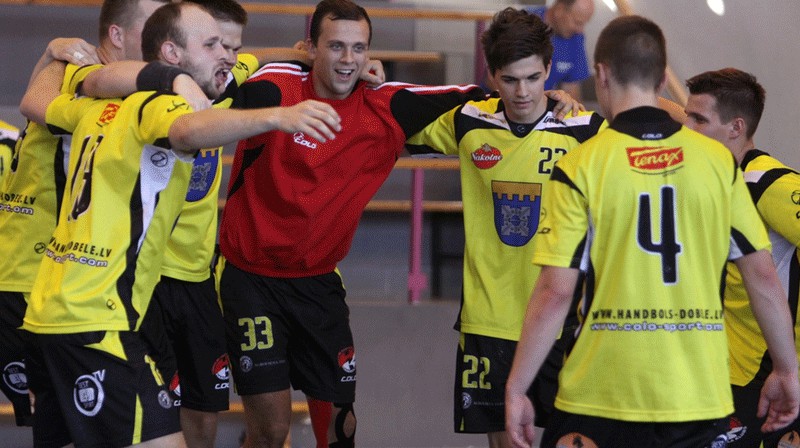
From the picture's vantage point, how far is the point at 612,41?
2.69 meters

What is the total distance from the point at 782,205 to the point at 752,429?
0.74 meters

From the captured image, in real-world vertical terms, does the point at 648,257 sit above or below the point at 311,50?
below

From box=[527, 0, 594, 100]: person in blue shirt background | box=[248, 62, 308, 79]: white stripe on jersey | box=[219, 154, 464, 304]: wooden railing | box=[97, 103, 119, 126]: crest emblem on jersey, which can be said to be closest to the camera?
box=[97, 103, 119, 126]: crest emblem on jersey

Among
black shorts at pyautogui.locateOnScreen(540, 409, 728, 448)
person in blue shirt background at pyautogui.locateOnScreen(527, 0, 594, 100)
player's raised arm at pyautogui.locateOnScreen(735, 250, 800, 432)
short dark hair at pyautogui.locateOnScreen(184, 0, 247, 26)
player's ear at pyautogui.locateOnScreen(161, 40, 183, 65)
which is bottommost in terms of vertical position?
black shorts at pyautogui.locateOnScreen(540, 409, 728, 448)

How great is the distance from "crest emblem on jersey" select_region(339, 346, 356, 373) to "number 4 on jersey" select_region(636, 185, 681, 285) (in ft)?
5.70

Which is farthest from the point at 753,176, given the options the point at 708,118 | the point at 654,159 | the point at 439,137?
the point at 439,137

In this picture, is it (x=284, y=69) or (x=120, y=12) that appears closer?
(x=120, y=12)

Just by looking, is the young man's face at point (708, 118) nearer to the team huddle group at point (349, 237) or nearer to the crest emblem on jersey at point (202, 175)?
the team huddle group at point (349, 237)

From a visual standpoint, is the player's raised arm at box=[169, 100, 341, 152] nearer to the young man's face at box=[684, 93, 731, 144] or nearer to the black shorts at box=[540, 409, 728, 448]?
the black shorts at box=[540, 409, 728, 448]

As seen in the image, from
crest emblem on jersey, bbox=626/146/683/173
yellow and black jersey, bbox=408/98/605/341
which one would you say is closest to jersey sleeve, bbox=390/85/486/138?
yellow and black jersey, bbox=408/98/605/341

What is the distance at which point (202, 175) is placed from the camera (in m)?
3.85

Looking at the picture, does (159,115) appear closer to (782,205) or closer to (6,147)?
(6,147)

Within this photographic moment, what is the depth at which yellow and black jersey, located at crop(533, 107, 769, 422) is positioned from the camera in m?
2.61

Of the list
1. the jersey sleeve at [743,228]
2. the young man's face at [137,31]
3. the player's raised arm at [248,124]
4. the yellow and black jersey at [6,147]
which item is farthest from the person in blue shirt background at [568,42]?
the player's raised arm at [248,124]
